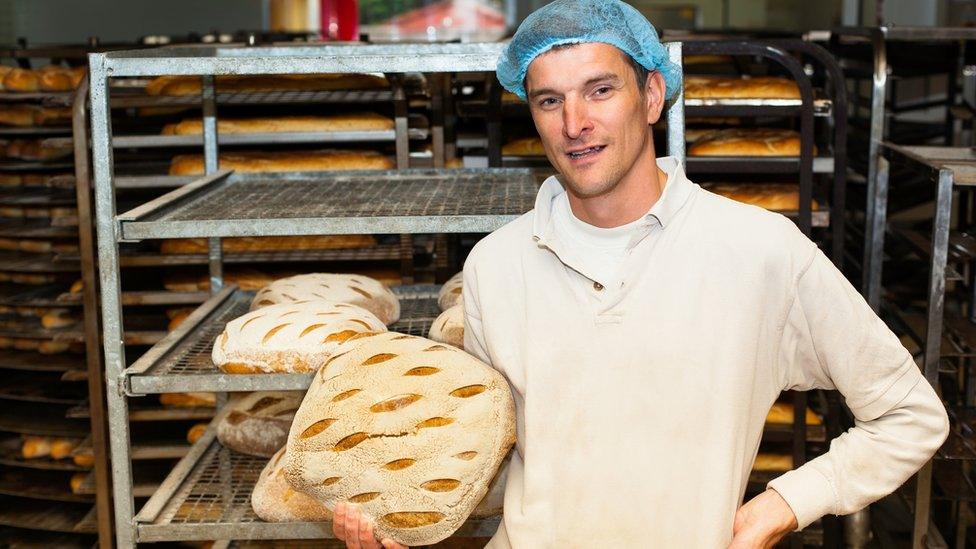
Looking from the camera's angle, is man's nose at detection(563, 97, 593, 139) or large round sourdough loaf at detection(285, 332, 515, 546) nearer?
man's nose at detection(563, 97, 593, 139)

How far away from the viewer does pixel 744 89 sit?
126 inches

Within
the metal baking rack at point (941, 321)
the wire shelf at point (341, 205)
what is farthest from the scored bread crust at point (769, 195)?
the wire shelf at point (341, 205)

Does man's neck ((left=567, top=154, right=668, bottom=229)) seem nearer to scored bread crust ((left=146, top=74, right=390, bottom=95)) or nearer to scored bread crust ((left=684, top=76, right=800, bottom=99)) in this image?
scored bread crust ((left=684, top=76, right=800, bottom=99))

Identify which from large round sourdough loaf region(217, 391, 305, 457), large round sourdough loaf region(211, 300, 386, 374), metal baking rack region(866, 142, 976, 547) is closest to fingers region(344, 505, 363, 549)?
large round sourdough loaf region(211, 300, 386, 374)

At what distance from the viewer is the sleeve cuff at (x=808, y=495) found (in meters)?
1.47

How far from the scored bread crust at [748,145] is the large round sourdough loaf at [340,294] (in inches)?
49.8

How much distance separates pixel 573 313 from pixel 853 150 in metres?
3.14

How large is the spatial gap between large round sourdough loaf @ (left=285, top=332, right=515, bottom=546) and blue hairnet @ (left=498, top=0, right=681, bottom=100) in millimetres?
497

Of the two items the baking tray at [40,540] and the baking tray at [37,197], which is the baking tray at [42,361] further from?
the baking tray at [40,540]

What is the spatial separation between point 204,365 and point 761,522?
1.06m

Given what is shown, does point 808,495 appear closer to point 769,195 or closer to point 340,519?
point 340,519

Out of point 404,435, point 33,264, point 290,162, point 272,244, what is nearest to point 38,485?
point 33,264

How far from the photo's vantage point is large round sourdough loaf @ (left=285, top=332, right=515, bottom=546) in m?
1.54

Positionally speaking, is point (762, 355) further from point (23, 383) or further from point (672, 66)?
point (23, 383)
